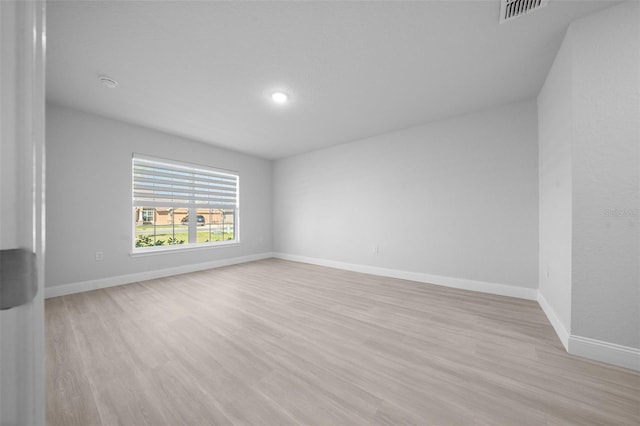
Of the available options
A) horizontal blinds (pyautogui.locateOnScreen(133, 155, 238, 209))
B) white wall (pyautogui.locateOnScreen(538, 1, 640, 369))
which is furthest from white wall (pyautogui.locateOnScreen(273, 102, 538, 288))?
horizontal blinds (pyautogui.locateOnScreen(133, 155, 238, 209))

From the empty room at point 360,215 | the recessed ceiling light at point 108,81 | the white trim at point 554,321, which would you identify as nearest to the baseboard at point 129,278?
the empty room at point 360,215

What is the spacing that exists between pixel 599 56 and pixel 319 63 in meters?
2.16

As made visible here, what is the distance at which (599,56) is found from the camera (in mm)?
1704

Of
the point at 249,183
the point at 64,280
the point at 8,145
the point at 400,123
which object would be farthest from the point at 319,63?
the point at 64,280

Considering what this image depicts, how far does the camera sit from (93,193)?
3318mm

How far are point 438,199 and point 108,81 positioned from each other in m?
4.43

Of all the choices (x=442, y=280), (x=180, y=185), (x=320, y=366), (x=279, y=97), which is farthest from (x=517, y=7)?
(x=180, y=185)

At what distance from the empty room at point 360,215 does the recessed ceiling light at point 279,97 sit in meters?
0.03

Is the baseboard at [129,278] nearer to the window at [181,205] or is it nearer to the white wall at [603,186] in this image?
the window at [181,205]

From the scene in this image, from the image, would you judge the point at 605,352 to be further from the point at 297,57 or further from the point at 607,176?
the point at 297,57

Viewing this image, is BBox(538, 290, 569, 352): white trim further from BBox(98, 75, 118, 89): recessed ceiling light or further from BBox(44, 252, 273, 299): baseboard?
BBox(44, 252, 273, 299): baseboard

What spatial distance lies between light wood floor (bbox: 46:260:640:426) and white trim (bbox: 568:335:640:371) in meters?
0.07

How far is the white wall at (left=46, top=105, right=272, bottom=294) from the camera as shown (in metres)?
3.04

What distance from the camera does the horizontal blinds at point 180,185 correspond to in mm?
3834
